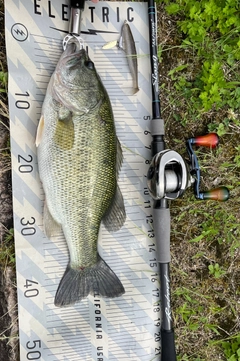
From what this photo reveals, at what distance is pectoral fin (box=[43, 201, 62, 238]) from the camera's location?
7.80ft

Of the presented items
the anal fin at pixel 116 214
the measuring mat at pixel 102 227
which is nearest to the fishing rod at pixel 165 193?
the measuring mat at pixel 102 227

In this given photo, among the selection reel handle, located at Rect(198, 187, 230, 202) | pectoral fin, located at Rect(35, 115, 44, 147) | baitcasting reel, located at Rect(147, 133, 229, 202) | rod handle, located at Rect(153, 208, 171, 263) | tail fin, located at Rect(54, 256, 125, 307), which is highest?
pectoral fin, located at Rect(35, 115, 44, 147)

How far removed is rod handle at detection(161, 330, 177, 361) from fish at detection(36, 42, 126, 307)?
56 cm

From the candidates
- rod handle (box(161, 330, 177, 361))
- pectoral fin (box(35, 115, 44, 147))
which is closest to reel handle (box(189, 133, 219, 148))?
pectoral fin (box(35, 115, 44, 147))

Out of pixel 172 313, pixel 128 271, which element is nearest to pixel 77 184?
pixel 128 271

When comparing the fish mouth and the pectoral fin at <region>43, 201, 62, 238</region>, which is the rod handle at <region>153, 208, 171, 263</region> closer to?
the pectoral fin at <region>43, 201, 62, 238</region>

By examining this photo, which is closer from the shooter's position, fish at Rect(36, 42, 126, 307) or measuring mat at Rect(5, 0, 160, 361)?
fish at Rect(36, 42, 126, 307)

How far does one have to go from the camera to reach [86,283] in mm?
2398

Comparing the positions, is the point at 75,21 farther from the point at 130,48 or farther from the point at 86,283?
the point at 86,283

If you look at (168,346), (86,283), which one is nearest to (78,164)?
(86,283)

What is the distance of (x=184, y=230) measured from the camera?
2719 millimetres

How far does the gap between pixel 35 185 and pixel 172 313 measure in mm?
1344

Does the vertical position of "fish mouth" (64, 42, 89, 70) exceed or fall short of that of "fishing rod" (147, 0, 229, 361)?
it exceeds it

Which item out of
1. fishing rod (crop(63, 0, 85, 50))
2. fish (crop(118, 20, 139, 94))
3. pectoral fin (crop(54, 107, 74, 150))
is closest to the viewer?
pectoral fin (crop(54, 107, 74, 150))
